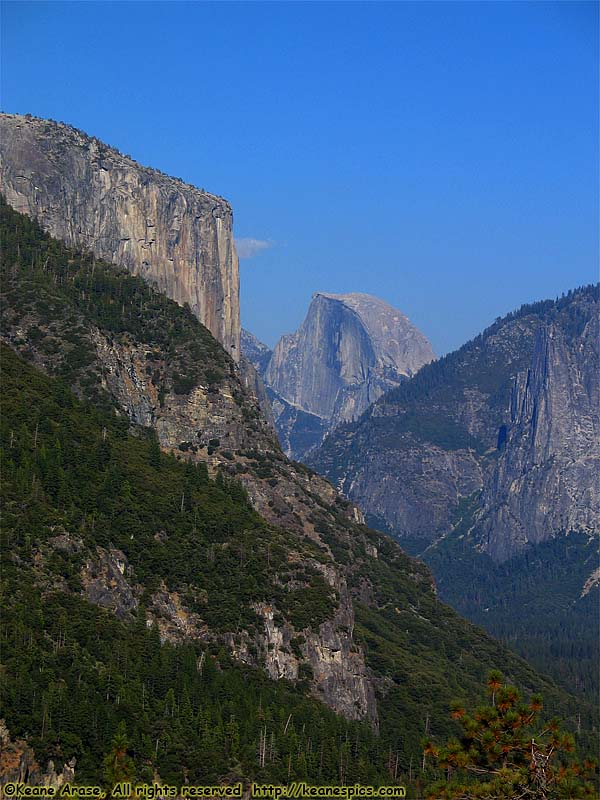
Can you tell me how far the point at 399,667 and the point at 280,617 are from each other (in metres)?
31.3

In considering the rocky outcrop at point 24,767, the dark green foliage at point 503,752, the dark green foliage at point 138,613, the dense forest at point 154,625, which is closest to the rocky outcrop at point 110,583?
the dense forest at point 154,625

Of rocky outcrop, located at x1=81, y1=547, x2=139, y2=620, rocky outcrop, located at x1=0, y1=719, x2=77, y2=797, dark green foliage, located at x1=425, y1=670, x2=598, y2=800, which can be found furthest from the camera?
rocky outcrop, located at x1=81, y1=547, x2=139, y2=620

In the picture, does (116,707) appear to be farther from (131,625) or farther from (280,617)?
(280,617)

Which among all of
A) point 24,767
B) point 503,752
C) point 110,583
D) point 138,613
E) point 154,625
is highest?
point 110,583

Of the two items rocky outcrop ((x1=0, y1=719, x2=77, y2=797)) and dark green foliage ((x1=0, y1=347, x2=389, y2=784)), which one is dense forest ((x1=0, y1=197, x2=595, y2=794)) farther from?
rocky outcrop ((x1=0, y1=719, x2=77, y2=797))

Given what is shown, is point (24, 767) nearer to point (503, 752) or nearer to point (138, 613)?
point (138, 613)

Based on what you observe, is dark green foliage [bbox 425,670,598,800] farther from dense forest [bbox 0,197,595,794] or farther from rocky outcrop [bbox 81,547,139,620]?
rocky outcrop [bbox 81,547,139,620]

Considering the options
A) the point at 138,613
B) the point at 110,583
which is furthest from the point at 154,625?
the point at 110,583

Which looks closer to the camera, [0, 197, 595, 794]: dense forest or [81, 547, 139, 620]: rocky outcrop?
[0, 197, 595, 794]: dense forest

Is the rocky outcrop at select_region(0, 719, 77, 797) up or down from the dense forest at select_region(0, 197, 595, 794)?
down

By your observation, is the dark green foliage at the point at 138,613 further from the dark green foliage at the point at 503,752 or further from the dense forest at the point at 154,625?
the dark green foliage at the point at 503,752

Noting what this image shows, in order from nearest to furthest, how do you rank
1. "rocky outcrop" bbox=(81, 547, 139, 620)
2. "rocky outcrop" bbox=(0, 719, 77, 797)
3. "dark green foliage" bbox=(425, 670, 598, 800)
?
1. "dark green foliage" bbox=(425, 670, 598, 800)
2. "rocky outcrop" bbox=(0, 719, 77, 797)
3. "rocky outcrop" bbox=(81, 547, 139, 620)

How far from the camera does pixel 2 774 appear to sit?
11062 cm

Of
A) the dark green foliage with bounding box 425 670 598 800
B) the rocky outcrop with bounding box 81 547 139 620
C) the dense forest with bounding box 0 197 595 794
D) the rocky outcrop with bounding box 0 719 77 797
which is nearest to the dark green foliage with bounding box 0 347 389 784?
the dense forest with bounding box 0 197 595 794
